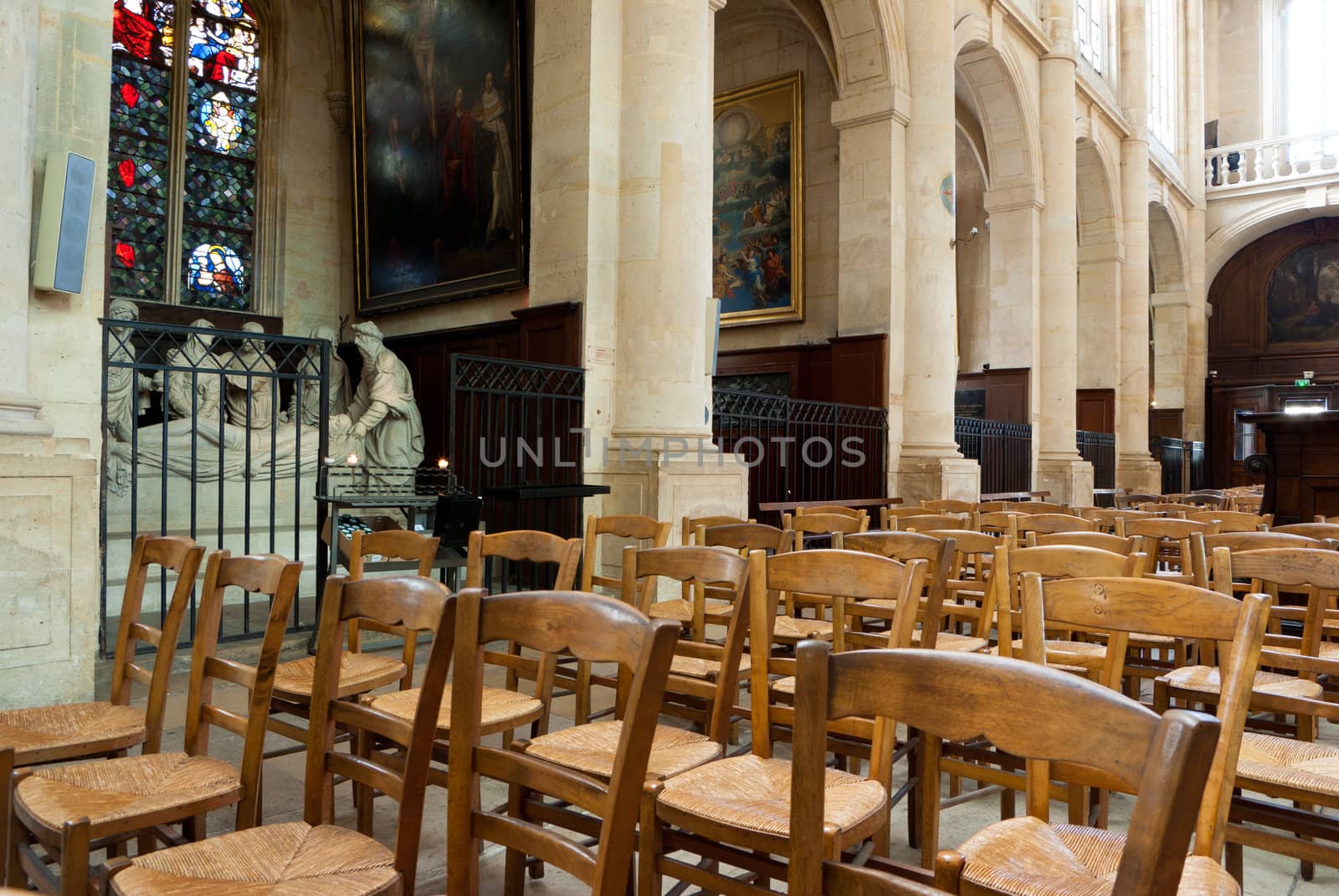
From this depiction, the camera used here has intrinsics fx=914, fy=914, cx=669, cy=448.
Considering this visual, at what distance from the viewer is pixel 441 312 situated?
969 cm

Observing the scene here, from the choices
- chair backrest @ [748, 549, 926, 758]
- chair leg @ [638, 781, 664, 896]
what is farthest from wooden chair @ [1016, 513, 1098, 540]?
chair leg @ [638, 781, 664, 896]

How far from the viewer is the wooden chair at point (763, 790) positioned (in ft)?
5.37

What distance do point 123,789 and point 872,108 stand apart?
9.87 meters

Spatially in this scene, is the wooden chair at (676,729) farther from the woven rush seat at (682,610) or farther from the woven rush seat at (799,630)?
the woven rush seat at (682,610)

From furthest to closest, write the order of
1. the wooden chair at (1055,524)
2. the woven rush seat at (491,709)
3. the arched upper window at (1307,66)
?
1. the arched upper window at (1307,66)
2. the wooden chair at (1055,524)
3. the woven rush seat at (491,709)

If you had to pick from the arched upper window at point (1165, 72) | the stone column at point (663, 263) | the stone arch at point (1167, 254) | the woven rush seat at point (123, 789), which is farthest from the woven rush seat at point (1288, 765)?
the stone arch at point (1167, 254)

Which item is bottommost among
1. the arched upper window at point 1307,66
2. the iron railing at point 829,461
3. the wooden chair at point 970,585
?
the wooden chair at point 970,585

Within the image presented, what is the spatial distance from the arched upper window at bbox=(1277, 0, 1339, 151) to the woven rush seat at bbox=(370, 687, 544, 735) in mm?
23949

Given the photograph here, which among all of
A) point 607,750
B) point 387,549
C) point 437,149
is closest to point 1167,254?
point 437,149

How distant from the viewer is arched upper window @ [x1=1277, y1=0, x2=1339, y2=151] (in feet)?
66.5

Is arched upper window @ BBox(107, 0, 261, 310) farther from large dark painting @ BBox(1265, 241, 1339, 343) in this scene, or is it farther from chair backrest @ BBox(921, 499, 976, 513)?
large dark painting @ BBox(1265, 241, 1339, 343)

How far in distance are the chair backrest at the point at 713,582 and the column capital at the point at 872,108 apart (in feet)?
27.7

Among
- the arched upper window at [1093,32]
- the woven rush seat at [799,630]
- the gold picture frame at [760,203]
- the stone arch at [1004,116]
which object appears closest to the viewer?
the woven rush seat at [799,630]

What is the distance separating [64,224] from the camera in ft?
12.1
